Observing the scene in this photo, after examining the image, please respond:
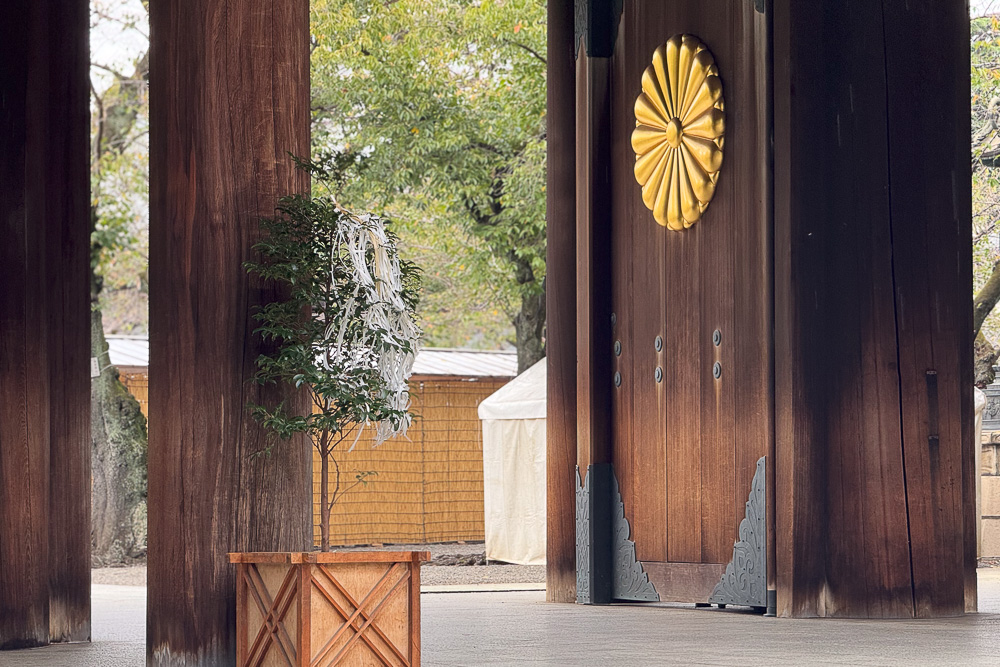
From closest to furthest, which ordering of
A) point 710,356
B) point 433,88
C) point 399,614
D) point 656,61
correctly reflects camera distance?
point 399,614
point 710,356
point 656,61
point 433,88

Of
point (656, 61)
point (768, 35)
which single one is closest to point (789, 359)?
point (768, 35)

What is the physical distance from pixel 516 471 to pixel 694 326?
574cm

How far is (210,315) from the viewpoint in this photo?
3.94 metres

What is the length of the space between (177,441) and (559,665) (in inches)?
46.9

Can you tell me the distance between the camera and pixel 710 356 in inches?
238

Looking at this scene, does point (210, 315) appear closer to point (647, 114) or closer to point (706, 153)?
point (706, 153)

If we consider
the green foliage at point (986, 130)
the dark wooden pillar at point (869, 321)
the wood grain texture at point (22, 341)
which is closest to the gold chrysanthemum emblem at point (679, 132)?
the dark wooden pillar at point (869, 321)

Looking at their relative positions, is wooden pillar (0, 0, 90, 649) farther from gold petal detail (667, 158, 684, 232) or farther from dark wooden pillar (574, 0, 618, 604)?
gold petal detail (667, 158, 684, 232)

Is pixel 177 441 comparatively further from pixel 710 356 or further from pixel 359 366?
pixel 710 356

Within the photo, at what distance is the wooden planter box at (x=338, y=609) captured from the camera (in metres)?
3.42

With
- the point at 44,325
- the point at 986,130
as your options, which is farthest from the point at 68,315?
the point at 986,130

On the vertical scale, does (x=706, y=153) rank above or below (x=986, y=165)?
below

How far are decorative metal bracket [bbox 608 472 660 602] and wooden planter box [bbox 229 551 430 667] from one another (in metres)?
2.91

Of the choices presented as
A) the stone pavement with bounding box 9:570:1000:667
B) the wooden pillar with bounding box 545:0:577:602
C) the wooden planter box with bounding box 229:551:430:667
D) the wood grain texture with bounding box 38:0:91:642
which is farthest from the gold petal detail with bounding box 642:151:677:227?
the wooden planter box with bounding box 229:551:430:667
